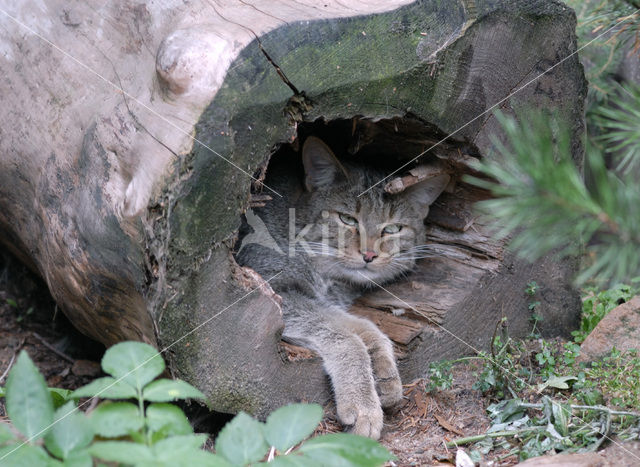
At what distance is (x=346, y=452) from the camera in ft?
4.91

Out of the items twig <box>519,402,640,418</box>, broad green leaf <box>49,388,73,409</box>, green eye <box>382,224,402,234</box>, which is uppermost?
green eye <box>382,224,402,234</box>

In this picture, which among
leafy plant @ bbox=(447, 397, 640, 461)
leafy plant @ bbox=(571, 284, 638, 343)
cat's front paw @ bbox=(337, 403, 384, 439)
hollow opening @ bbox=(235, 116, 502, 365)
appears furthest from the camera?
leafy plant @ bbox=(571, 284, 638, 343)

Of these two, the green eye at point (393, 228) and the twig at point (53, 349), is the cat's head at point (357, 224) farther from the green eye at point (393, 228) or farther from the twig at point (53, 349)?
the twig at point (53, 349)

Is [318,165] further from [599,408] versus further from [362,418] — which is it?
[599,408]

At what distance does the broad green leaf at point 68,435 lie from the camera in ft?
4.74

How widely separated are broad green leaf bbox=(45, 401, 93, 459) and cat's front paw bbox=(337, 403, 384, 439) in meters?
1.27

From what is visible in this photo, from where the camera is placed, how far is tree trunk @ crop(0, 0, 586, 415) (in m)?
2.07

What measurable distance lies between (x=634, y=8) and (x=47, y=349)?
126 inches

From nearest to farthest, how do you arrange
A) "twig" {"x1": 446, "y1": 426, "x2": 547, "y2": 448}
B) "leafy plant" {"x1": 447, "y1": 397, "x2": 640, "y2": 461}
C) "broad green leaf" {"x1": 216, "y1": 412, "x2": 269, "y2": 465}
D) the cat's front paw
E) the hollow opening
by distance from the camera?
"broad green leaf" {"x1": 216, "y1": 412, "x2": 269, "y2": 465} → "leafy plant" {"x1": 447, "y1": 397, "x2": 640, "y2": 461} → "twig" {"x1": 446, "y1": 426, "x2": 547, "y2": 448} → the cat's front paw → the hollow opening

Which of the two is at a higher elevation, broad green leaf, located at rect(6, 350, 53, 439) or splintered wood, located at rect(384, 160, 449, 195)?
splintered wood, located at rect(384, 160, 449, 195)

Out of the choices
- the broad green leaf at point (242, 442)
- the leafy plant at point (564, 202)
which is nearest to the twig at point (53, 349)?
the broad green leaf at point (242, 442)

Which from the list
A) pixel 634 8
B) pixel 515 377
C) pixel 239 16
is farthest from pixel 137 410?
pixel 634 8

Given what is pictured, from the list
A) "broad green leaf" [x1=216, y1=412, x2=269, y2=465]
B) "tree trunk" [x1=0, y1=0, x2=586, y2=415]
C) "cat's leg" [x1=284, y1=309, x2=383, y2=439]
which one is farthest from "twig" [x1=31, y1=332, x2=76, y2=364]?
"broad green leaf" [x1=216, y1=412, x2=269, y2=465]

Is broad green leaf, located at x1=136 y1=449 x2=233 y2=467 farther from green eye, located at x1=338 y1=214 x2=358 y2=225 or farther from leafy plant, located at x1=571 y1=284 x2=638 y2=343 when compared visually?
leafy plant, located at x1=571 y1=284 x2=638 y2=343
